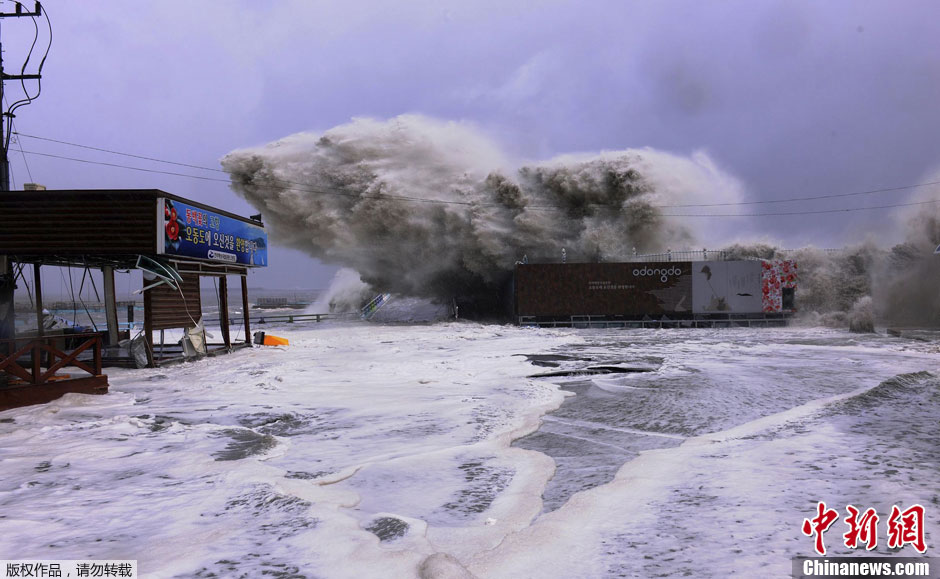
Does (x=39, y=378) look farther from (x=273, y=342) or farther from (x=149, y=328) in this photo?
(x=273, y=342)

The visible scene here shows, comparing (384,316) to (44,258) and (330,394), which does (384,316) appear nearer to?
(44,258)

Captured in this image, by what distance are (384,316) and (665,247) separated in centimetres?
2257

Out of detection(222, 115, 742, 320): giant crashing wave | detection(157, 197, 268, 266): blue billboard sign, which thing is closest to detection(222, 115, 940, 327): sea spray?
detection(222, 115, 742, 320): giant crashing wave

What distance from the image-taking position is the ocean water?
3.55 meters

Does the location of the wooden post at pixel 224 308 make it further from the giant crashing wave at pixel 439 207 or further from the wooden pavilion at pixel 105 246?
the giant crashing wave at pixel 439 207

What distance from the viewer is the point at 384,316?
4544 centimetres

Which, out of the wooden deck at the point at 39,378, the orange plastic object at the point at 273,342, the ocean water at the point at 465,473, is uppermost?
the wooden deck at the point at 39,378

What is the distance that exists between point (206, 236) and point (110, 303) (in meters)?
3.07

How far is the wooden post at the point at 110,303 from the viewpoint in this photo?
14.6 metres

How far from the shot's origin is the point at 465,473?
210 inches

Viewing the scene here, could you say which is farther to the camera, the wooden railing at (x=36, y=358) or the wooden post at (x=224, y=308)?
the wooden post at (x=224, y=308)

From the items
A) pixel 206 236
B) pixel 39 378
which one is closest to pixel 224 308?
pixel 206 236

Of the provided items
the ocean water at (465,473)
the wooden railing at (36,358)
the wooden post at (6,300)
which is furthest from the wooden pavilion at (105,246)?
the ocean water at (465,473)

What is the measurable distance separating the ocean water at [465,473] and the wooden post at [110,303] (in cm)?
508
